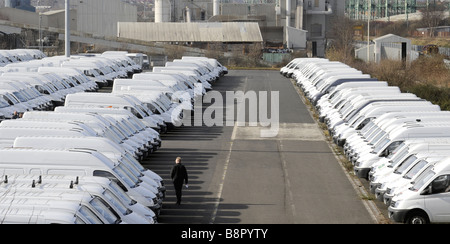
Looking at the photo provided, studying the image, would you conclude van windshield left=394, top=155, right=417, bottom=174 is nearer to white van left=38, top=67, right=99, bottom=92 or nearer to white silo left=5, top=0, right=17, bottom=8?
white van left=38, top=67, right=99, bottom=92

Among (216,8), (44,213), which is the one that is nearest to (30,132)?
(44,213)

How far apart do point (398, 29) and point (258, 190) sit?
116776mm

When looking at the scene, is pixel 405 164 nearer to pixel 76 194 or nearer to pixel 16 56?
pixel 76 194

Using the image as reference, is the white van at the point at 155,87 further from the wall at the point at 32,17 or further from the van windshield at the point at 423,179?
the wall at the point at 32,17

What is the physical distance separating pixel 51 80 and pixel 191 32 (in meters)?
55.4

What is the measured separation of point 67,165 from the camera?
19.0 meters

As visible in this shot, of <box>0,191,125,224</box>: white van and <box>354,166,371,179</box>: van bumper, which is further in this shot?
<box>354,166,371,179</box>: van bumper

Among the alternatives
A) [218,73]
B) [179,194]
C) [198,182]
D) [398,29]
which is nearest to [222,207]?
[179,194]

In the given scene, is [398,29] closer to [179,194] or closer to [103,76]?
[103,76]

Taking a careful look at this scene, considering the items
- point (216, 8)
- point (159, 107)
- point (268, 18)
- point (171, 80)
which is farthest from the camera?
point (216, 8)

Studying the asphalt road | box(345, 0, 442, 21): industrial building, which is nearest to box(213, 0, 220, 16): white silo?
box(345, 0, 442, 21): industrial building

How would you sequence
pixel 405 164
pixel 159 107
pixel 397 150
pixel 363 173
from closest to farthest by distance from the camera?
pixel 405 164
pixel 397 150
pixel 363 173
pixel 159 107

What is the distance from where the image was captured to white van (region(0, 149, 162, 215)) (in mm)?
18875

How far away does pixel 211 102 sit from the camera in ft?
147
